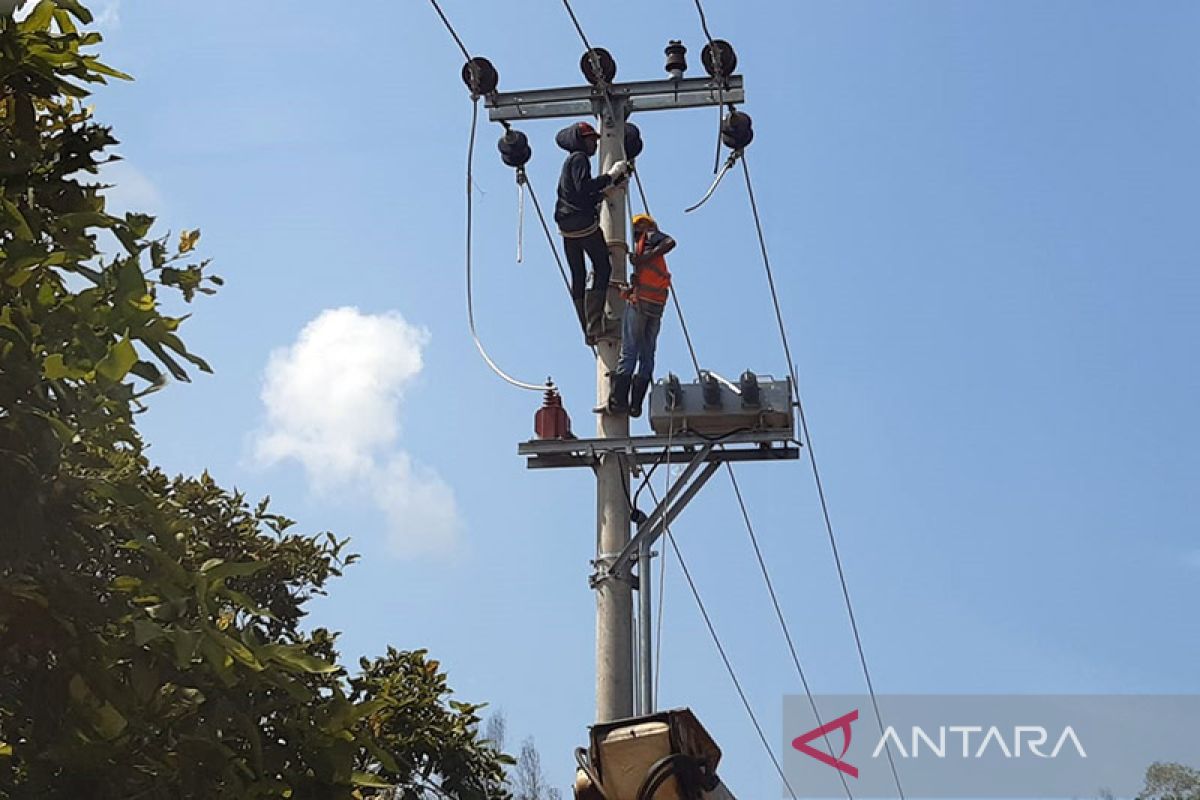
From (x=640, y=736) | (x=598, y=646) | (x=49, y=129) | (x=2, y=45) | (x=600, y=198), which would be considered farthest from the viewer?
(x=600, y=198)

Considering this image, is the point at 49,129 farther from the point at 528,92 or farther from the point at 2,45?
the point at 528,92

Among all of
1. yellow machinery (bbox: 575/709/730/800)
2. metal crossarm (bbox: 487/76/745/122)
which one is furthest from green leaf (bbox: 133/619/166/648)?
metal crossarm (bbox: 487/76/745/122)

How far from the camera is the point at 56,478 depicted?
551cm

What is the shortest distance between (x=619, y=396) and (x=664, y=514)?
1042 mm

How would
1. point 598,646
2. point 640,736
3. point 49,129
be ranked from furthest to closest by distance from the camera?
1. point 598,646
2. point 640,736
3. point 49,129

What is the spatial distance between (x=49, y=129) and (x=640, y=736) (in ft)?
14.5

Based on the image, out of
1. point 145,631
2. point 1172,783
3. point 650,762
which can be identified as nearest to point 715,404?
point 650,762

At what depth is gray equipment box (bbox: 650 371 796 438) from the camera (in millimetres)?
12453

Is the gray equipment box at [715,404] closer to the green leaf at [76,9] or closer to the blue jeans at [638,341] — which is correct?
the blue jeans at [638,341]

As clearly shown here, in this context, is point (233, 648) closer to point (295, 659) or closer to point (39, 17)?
point (295, 659)

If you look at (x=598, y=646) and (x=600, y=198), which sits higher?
(x=600, y=198)

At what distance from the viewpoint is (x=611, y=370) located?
12.7 m

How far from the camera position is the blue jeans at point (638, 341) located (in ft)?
41.4

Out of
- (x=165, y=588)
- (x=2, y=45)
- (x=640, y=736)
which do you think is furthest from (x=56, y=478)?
(x=640, y=736)
